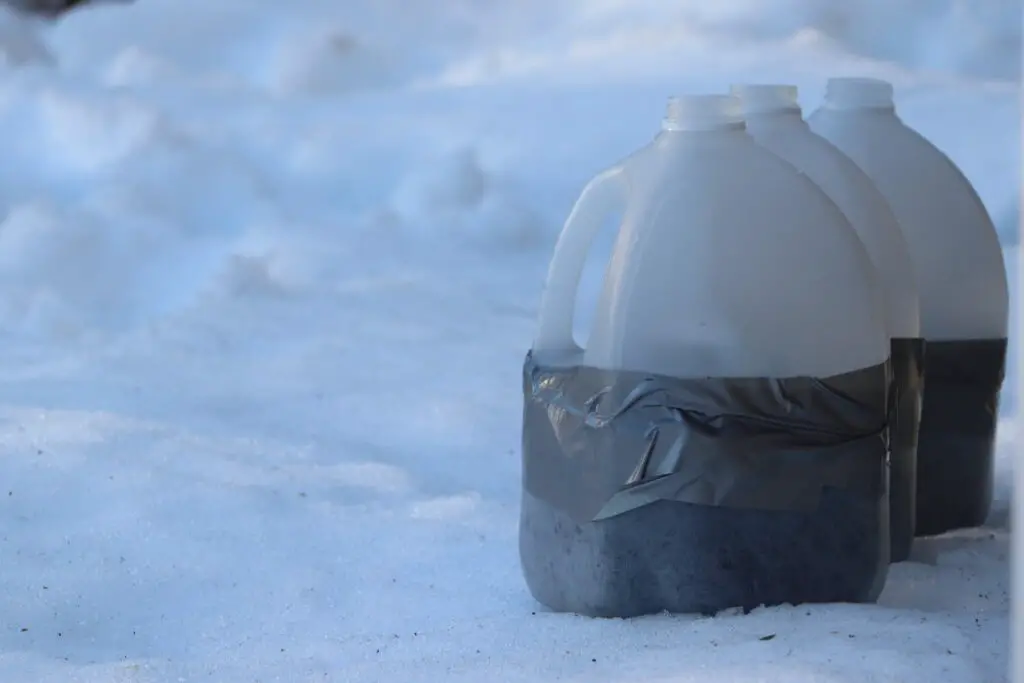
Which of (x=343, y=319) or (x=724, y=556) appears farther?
(x=343, y=319)

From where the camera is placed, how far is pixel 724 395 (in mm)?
1009

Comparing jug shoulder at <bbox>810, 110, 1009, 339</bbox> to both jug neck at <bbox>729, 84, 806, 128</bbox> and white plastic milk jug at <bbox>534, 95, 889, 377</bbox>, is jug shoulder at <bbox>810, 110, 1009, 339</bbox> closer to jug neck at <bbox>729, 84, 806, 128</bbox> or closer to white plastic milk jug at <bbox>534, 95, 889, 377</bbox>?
jug neck at <bbox>729, 84, 806, 128</bbox>

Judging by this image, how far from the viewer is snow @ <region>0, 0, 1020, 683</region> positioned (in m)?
1.08

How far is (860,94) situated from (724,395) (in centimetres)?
46

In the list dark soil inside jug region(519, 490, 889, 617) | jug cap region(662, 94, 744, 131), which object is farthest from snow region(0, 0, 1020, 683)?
jug cap region(662, 94, 744, 131)

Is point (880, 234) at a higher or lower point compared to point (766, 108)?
lower

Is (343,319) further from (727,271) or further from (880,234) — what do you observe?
(727,271)

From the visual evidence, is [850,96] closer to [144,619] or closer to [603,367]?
[603,367]

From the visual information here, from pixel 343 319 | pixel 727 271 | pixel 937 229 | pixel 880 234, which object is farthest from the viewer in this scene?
pixel 343 319

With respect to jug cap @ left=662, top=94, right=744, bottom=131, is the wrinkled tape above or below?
below

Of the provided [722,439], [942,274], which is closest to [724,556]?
[722,439]

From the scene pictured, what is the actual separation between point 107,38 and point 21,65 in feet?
0.90

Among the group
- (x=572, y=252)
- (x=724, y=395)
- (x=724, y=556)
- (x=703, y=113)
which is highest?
(x=703, y=113)

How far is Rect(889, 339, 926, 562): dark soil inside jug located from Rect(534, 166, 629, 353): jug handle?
282 mm
